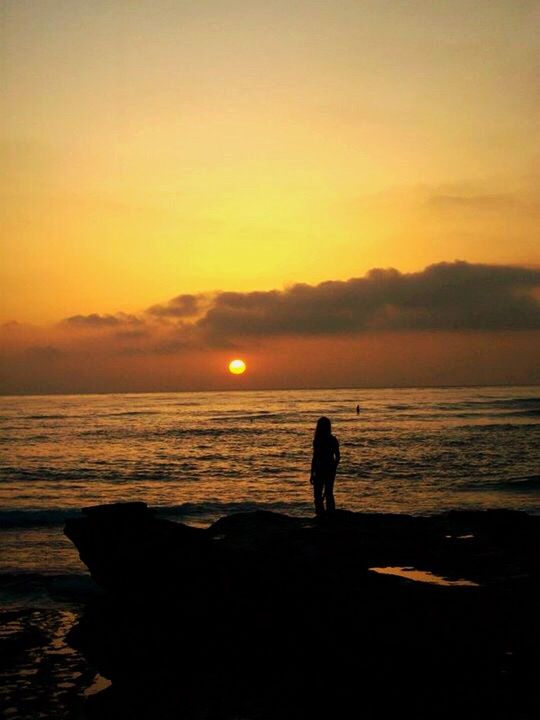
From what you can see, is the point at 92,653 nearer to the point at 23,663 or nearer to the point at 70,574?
the point at 23,663

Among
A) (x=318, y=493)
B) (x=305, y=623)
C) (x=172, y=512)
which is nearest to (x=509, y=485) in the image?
(x=172, y=512)

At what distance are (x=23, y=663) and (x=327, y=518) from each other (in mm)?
6367

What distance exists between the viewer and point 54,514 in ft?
84.4

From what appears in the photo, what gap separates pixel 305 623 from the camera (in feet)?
30.1

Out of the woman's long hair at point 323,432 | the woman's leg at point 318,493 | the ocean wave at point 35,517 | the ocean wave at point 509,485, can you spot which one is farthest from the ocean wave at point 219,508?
the woman's long hair at point 323,432

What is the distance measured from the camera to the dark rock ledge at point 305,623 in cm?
770

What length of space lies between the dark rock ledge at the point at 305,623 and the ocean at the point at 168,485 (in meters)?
0.98

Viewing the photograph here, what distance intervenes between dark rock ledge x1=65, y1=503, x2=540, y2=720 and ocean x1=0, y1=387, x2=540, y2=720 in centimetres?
98

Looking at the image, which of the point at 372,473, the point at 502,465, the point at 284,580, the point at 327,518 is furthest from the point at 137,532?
the point at 502,465

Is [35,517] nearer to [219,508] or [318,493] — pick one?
[219,508]

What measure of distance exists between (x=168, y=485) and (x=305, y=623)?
80.9 ft

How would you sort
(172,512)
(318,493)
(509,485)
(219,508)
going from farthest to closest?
(509,485) < (219,508) < (172,512) < (318,493)

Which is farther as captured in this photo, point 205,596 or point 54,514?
point 54,514

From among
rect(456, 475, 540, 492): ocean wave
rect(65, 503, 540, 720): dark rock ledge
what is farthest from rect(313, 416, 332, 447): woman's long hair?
rect(456, 475, 540, 492): ocean wave
